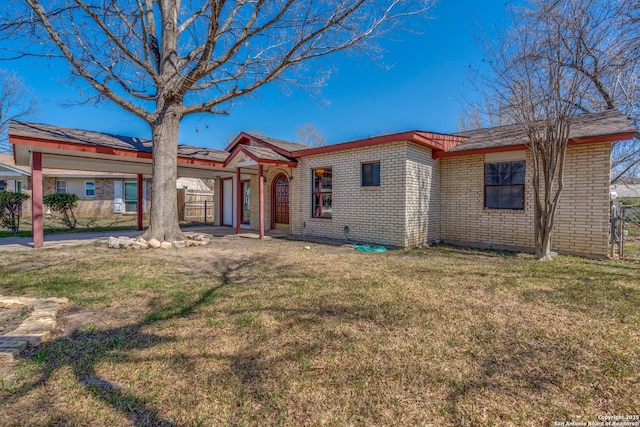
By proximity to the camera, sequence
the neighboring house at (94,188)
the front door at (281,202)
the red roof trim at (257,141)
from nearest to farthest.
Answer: the red roof trim at (257,141) < the front door at (281,202) < the neighboring house at (94,188)

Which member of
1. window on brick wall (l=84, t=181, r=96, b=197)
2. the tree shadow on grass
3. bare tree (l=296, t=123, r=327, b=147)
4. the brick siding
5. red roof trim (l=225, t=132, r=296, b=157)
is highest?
bare tree (l=296, t=123, r=327, b=147)

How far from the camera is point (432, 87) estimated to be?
9.50 m

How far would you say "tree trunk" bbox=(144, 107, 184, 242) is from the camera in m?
8.32

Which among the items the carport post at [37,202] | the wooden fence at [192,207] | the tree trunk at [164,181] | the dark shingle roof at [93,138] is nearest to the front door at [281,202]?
the dark shingle roof at [93,138]

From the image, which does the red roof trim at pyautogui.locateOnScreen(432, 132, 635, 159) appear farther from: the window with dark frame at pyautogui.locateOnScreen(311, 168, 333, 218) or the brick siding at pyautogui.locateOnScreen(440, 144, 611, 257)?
the window with dark frame at pyautogui.locateOnScreen(311, 168, 333, 218)

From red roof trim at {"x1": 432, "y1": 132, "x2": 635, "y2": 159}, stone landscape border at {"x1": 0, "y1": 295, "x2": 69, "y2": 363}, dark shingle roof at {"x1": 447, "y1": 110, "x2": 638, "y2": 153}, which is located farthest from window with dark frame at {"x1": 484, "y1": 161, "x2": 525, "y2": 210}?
stone landscape border at {"x1": 0, "y1": 295, "x2": 69, "y2": 363}

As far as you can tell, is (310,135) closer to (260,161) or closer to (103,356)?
(260,161)

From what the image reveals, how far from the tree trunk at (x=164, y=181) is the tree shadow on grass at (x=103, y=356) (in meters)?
5.29

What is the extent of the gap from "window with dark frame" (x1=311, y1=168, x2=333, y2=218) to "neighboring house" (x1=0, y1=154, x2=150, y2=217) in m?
14.2

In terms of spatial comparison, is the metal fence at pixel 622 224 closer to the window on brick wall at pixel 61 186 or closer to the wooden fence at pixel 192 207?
the wooden fence at pixel 192 207

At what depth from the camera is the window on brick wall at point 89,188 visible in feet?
66.6

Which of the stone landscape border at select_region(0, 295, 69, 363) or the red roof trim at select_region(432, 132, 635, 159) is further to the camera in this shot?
the red roof trim at select_region(432, 132, 635, 159)

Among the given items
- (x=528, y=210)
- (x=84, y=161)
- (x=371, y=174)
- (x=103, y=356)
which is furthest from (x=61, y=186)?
(x=528, y=210)

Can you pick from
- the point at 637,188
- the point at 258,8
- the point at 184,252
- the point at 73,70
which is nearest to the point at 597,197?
the point at 258,8
